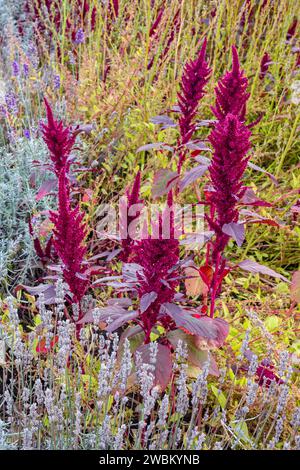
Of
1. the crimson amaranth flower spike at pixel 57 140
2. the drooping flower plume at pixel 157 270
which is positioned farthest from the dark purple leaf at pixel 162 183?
the drooping flower plume at pixel 157 270

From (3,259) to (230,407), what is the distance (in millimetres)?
1213

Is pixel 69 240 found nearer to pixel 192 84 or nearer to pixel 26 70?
pixel 192 84

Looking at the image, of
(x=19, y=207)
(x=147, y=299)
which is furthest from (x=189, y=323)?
(x=19, y=207)

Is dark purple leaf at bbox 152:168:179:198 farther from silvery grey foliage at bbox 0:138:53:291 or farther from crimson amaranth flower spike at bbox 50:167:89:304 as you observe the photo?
silvery grey foliage at bbox 0:138:53:291

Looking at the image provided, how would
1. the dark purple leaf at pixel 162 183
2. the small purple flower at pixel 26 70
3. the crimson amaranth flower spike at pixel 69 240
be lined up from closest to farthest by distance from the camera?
the crimson amaranth flower spike at pixel 69 240 → the dark purple leaf at pixel 162 183 → the small purple flower at pixel 26 70

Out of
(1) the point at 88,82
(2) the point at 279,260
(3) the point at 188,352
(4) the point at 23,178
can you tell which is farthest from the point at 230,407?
(1) the point at 88,82

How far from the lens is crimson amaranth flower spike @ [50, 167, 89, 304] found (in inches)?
62.1

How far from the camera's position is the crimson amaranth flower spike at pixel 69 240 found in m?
1.58

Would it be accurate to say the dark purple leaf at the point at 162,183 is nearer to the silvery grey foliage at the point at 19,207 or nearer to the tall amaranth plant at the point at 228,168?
the tall amaranth plant at the point at 228,168

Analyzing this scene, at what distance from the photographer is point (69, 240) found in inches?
65.1

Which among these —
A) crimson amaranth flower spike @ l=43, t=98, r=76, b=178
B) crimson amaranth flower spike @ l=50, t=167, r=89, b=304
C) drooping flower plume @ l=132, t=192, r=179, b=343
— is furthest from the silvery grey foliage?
drooping flower plume @ l=132, t=192, r=179, b=343

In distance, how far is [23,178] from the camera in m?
2.85

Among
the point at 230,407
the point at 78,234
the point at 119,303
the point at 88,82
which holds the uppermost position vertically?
Answer: the point at 88,82

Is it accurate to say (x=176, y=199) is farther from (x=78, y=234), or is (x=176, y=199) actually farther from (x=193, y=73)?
(x=78, y=234)
